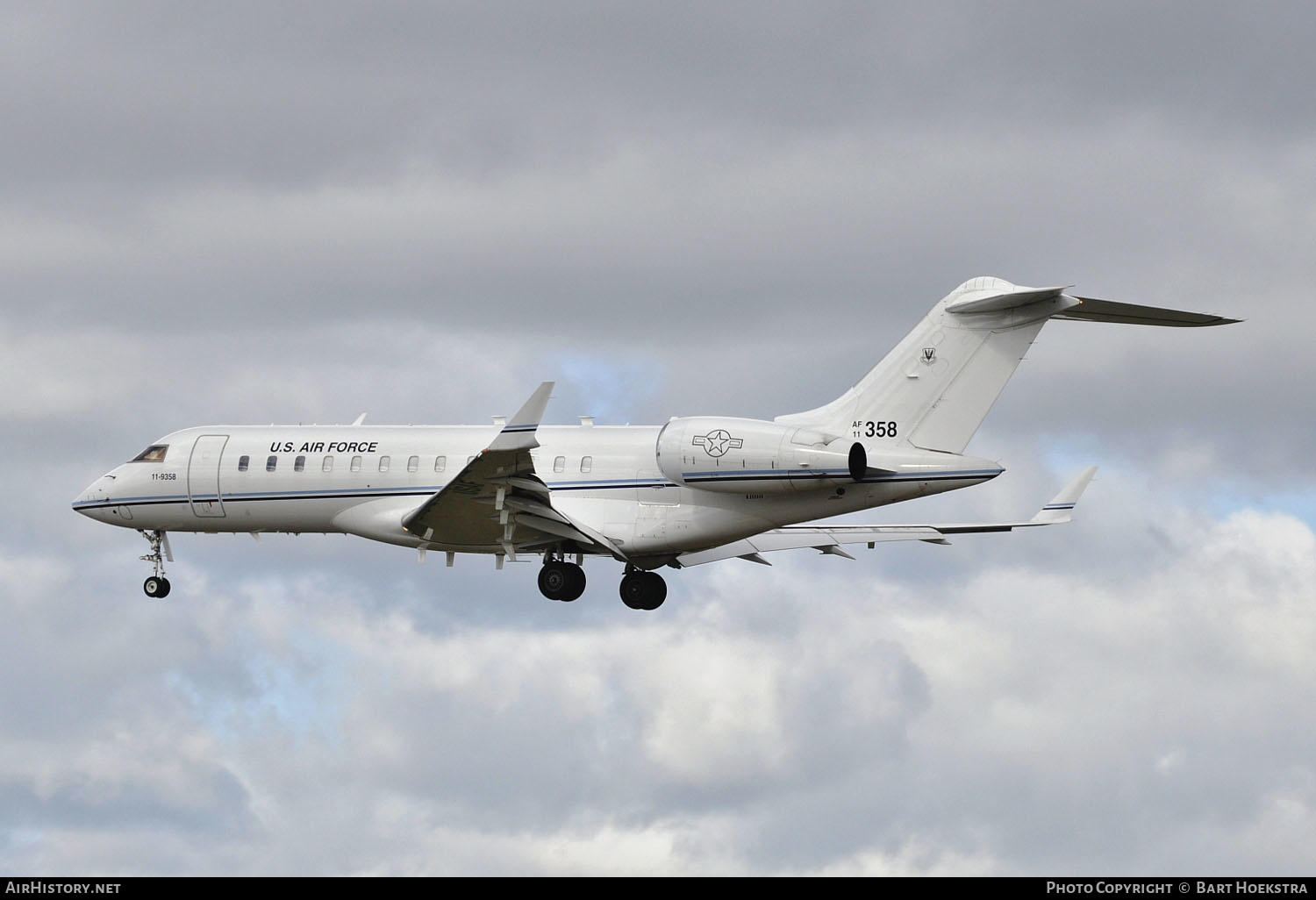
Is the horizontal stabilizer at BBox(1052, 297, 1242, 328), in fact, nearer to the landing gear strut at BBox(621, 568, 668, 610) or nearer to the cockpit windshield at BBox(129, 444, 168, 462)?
the landing gear strut at BBox(621, 568, 668, 610)

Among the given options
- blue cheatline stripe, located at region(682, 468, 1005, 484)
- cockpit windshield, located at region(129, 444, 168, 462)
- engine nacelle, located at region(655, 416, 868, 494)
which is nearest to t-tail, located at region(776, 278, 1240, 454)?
blue cheatline stripe, located at region(682, 468, 1005, 484)

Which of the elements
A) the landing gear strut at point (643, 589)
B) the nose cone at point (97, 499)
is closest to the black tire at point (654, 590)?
the landing gear strut at point (643, 589)

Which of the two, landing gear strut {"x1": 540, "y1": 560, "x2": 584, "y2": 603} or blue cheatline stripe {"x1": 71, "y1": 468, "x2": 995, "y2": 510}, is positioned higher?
blue cheatline stripe {"x1": 71, "y1": 468, "x2": 995, "y2": 510}

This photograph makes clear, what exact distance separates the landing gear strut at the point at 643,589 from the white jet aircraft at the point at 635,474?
43 millimetres

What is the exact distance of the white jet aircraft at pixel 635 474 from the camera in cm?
3045

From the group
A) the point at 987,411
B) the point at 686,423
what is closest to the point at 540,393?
the point at 686,423

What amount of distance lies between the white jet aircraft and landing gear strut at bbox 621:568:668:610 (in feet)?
0.14

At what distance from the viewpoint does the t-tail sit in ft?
98.8

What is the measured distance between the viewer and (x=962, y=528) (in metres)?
35.3

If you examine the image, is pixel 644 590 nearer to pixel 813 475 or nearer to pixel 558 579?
pixel 558 579

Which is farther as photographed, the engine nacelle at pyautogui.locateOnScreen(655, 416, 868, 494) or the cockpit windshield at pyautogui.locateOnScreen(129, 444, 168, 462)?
the cockpit windshield at pyautogui.locateOnScreen(129, 444, 168, 462)

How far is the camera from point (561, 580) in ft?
113

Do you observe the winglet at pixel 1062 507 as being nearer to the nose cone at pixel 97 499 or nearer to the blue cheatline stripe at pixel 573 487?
the blue cheatline stripe at pixel 573 487

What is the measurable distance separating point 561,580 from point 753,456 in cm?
606
